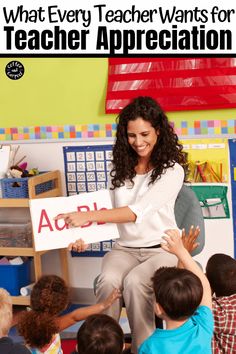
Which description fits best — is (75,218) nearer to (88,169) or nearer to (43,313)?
(43,313)

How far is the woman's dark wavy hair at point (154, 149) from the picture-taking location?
2349 mm

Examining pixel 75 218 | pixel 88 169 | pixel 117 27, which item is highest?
pixel 117 27

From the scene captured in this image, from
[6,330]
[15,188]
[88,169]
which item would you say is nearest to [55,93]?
[88,169]

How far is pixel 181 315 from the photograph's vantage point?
5.97 ft

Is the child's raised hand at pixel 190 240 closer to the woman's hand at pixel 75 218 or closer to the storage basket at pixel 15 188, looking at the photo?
the woman's hand at pixel 75 218

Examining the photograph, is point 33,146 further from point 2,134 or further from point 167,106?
point 167,106

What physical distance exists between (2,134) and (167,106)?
104 cm

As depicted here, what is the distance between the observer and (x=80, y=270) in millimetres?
3545

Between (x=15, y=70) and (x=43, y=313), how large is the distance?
5.99 ft

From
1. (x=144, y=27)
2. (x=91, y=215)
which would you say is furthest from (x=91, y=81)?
(x=91, y=215)

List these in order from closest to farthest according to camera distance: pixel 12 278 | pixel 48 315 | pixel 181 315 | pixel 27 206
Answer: pixel 181 315 < pixel 48 315 < pixel 27 206 < pixel 12 278

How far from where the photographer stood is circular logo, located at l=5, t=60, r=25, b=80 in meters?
3.48

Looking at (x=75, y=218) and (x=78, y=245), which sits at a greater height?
(x=75, y=218)

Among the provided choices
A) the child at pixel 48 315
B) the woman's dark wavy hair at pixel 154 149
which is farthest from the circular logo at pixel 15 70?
the child at pixel 48 315
